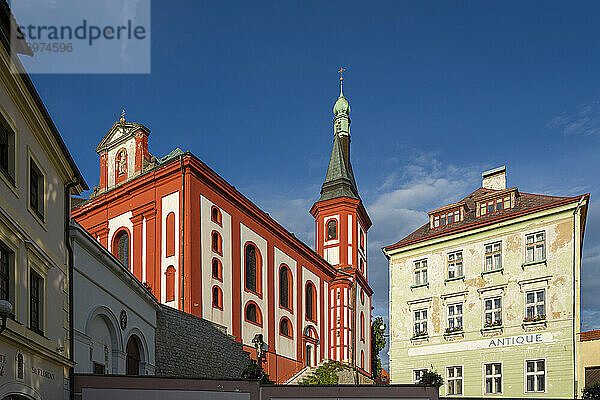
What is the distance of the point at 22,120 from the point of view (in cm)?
1412

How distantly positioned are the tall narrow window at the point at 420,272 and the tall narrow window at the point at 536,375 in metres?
6.52

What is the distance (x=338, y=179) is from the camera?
2464 inches

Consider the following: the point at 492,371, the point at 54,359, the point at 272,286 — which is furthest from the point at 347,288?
the point at 54,359

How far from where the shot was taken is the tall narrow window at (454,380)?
3117cm

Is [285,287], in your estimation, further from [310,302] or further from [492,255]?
[492,255]

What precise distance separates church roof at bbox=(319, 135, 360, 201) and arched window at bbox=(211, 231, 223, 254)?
23.4m

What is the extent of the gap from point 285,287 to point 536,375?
903 inches

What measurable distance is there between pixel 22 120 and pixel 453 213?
24509 millimetres

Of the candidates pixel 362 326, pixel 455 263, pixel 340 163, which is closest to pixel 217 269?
pixel 455 263

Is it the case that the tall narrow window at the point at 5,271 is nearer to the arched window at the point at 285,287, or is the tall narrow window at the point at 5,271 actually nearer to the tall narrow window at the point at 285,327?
the tall narrow window at the point at 285,327

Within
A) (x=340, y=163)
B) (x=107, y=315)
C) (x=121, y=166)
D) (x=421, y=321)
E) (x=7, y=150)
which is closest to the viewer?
(x=7, y=150)

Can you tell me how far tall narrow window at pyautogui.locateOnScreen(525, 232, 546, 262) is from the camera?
30.0 m

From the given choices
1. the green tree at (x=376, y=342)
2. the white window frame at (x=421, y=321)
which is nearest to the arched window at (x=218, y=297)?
the white window frame at (x=421, y=321)

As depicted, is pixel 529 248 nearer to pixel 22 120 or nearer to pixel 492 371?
pixel 492 371
